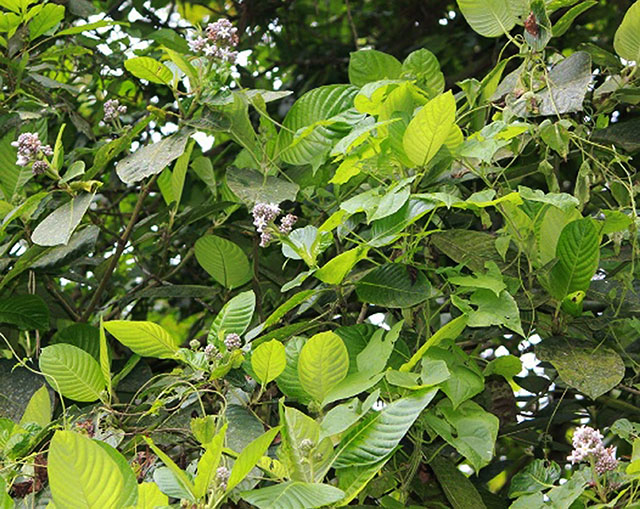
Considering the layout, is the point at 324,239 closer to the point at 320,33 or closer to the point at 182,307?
the point at 182,307

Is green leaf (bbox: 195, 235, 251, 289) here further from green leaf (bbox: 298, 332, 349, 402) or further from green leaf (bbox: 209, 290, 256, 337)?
green leaf (bbox: 298, 332, 349, 402)

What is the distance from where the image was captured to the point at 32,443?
1.07 m

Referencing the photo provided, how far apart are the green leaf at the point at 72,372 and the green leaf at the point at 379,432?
36 centimetres

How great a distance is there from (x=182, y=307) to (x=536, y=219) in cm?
119

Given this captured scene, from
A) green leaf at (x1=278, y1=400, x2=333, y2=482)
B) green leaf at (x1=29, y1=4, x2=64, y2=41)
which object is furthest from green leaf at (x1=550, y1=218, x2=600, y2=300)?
green leaf at (x1=29, y1=4, x2=64, y2=41)

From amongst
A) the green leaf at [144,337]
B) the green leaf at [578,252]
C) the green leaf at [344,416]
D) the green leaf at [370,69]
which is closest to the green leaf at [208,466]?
the green leaf at [344,416]

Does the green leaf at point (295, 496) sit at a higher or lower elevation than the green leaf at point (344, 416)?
higher

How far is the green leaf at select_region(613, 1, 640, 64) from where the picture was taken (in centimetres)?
125

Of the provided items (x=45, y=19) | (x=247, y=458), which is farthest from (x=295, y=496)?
(x=45, y=19)

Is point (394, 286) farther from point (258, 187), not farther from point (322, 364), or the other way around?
point (258, 187)

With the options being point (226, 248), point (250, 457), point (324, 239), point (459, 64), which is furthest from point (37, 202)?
point (459, 64)

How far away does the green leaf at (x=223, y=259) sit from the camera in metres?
1.47

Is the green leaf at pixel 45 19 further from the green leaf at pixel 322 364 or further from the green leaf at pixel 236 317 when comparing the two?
the green leaf at pixel 322 364

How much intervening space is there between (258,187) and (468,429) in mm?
456
